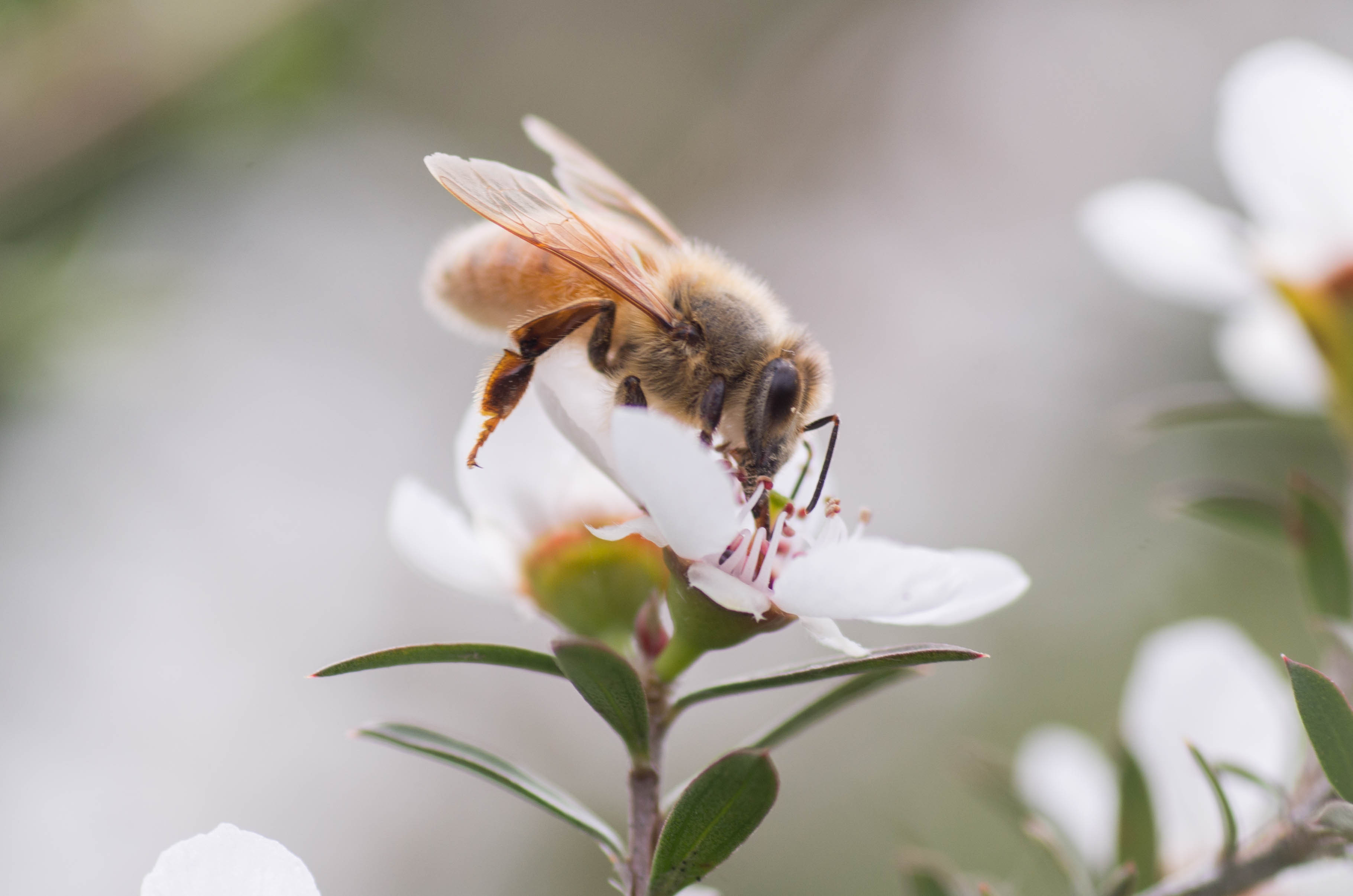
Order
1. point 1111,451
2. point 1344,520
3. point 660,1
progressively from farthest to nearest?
point 660,1 < point 1111,451 < point 1344,520

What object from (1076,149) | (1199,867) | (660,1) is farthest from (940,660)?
→ (1076,149)

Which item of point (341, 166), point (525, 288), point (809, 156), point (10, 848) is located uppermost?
point (809, 156)

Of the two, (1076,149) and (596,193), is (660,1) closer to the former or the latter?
(1076,149)

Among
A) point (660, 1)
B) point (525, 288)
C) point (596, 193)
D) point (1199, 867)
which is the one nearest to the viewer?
point (1199, 867)

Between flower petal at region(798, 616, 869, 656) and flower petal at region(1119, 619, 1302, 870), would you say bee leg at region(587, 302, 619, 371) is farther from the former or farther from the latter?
flower petal at region(1119, 619, 1302, 870)

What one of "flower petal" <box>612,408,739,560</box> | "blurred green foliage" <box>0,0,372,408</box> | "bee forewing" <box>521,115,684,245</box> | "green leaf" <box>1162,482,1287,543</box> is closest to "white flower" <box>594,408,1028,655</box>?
"flower petal" <box>612,408,739,560</box>

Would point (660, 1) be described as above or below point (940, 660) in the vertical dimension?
above

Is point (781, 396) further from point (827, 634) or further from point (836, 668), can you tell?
point (836, 668)

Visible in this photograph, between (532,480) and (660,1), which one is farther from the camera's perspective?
(660,1)
